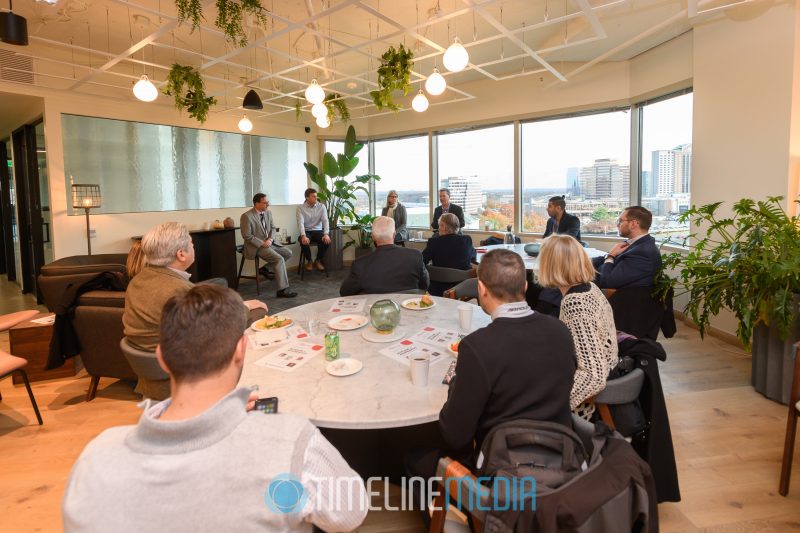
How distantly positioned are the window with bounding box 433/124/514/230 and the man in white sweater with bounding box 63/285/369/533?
7978 millimetres

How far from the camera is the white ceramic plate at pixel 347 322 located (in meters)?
2.65

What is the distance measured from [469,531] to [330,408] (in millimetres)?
641

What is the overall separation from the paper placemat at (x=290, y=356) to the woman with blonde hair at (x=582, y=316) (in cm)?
121

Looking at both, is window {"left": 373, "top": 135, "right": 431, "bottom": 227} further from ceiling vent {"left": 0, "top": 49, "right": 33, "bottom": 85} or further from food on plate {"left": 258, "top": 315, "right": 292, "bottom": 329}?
food on plate {"left": 258, "top": 315, "right": 292, "bottom": 329}

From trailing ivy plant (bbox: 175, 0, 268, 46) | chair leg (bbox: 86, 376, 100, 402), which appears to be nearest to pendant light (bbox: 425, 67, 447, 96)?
trailing ivy plant (bbox: 175, 0, 268, 46)

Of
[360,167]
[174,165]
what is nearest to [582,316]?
[174,165]

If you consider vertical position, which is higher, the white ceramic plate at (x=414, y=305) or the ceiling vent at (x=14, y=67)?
the ceiling vent at (x=14, y=67)

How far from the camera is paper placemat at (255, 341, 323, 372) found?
213 cm

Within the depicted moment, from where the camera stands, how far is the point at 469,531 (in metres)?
1.58

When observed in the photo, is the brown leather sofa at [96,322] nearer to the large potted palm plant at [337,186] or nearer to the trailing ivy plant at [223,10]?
the trailing ivy plant at [223,10]

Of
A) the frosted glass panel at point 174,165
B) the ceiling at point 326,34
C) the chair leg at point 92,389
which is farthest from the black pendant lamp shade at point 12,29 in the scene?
the frosted glass panel at point 174,165

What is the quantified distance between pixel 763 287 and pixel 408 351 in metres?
2.68

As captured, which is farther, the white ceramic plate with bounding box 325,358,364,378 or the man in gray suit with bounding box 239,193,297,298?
the man in gray suit with bounding box 239,193,297,298

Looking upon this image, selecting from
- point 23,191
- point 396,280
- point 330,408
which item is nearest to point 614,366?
point 330,408
